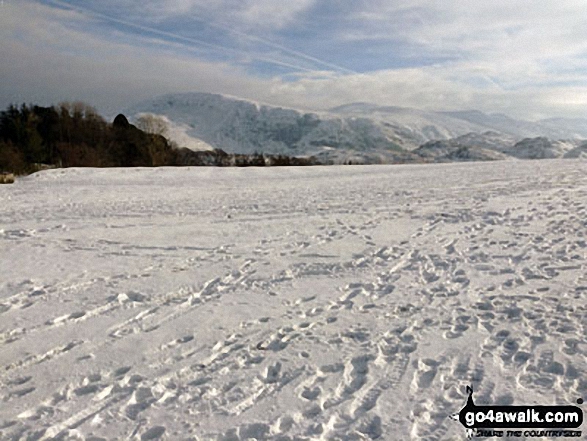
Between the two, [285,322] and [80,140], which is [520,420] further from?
[80,140]

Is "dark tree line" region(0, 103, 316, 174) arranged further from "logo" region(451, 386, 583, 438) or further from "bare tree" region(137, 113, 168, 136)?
"logo" region(451, 386, 583, 438)

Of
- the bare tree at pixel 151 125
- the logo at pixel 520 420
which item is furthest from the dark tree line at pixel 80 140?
the logo at pixel 520 420

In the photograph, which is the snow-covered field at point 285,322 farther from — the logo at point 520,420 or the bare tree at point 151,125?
the bare tree at point 151,125

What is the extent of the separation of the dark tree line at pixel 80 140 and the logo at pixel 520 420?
46027 millimetres

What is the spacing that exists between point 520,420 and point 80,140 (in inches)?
2294

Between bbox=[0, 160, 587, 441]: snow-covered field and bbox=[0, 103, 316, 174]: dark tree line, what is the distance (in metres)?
37.7

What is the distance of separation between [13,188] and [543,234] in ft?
75.3

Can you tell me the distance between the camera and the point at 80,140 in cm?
5375

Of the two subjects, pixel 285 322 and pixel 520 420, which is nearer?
pixel 520 420

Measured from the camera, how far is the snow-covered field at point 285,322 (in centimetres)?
455

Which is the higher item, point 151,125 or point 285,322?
point 151,125

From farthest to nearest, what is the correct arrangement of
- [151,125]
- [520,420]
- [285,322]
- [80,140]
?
[151,125]
[80,140]
[285,322]
[520,420]

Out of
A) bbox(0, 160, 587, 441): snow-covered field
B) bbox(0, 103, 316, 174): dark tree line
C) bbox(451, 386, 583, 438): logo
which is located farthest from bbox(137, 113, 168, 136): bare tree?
bbox(451, 386, 583, 438): logo

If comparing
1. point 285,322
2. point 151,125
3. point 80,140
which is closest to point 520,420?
point 285,322
